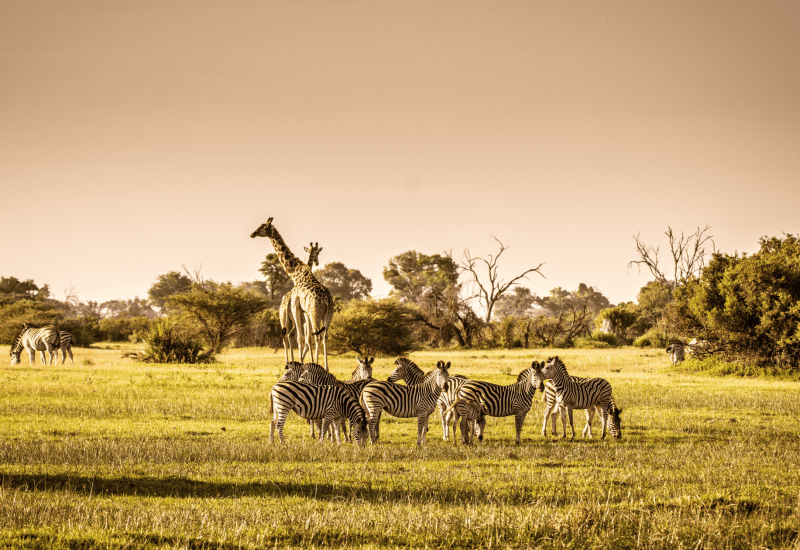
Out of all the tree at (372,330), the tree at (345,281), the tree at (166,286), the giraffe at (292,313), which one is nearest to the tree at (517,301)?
the tree at (345,281)

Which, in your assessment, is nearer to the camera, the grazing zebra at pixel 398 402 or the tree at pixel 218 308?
the grazing zebra at pixel 398 402

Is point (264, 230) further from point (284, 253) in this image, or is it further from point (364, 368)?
point (364, 368)

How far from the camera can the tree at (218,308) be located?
140 ft

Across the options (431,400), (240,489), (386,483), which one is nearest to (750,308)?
(431,400)

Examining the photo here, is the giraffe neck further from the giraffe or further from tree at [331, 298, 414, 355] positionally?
tree at [331, 298, 414, 355]

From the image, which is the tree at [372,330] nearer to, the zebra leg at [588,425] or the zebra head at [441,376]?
the zebra leg at [588,425]

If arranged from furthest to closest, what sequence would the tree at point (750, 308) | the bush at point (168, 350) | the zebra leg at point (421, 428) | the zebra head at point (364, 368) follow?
the bush at point (168, 350) → the tree at point (750, 308) → the zebra head at point (364, 368) → the zebra leg at point (421, 428)

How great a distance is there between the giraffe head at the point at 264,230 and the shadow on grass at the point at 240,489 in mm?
14512

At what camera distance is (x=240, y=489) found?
833 cm

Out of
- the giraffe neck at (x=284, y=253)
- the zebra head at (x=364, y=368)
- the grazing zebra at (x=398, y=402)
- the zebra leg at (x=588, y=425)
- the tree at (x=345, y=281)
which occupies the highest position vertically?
the tree at (x=345, y=281)

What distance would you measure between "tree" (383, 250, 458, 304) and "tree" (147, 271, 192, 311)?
109ft

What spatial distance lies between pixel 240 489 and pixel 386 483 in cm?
181

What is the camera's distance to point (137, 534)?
6078 millimetres

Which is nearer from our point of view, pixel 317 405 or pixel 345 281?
pixel 317 405
